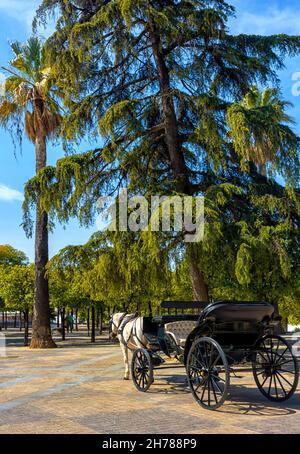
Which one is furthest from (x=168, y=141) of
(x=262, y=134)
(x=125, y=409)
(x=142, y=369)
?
(x=125, y=409)

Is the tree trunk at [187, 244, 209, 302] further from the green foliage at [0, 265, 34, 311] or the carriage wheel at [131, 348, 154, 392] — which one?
the green foliage at [0, 265, 34, 311]

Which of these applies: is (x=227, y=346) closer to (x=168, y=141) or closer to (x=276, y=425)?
(x=276, y=425)

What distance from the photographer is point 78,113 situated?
54.3 ft

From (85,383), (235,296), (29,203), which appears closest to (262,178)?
(235,296)

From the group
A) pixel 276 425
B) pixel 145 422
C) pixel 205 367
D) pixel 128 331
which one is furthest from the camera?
pixel 128 331

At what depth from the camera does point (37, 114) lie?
80.8 feet

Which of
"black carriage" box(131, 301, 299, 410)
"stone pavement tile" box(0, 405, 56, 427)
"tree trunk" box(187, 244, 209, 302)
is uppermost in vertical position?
"tree trunk" box(187, 244, 209, 302)

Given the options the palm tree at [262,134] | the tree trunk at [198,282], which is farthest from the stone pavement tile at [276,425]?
the tree trunk at [198,282]

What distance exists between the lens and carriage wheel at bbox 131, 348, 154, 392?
941 centimetres

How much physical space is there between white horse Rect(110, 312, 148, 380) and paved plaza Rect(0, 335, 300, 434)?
0.81m

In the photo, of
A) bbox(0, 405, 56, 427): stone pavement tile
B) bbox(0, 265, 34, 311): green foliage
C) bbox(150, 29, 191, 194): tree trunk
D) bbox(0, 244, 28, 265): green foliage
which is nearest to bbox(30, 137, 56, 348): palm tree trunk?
bbox(0, 265, 34, 311): green foliage

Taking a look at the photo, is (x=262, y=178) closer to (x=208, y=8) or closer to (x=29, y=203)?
(x=208, y=8)

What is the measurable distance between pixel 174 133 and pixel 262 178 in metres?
3.11

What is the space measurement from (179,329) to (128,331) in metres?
1.39
